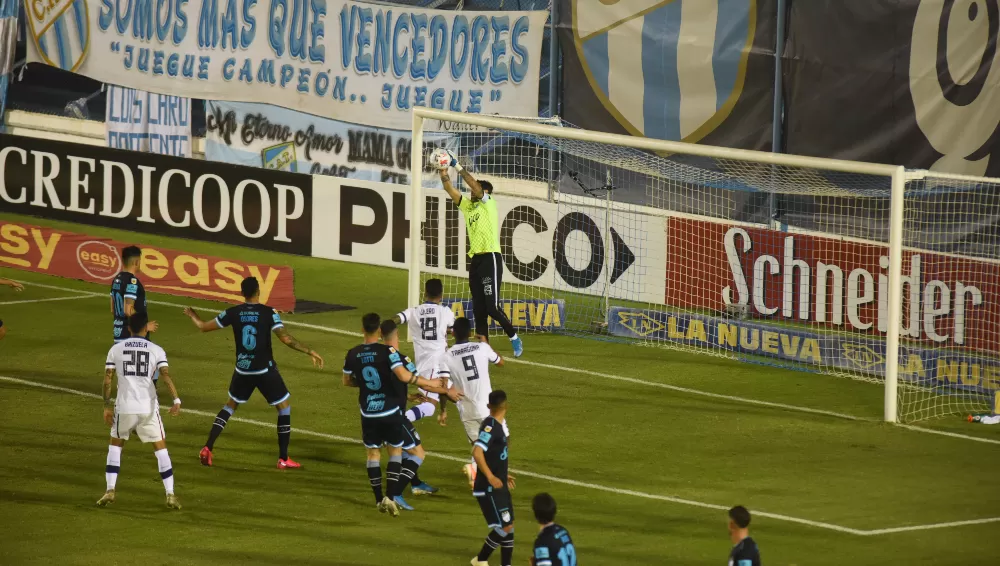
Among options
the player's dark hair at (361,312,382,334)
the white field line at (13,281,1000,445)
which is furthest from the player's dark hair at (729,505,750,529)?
the white field line at (13,281,1000,445)

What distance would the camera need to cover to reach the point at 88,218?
27.9 metres

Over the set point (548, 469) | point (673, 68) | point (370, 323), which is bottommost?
point (548, 469)

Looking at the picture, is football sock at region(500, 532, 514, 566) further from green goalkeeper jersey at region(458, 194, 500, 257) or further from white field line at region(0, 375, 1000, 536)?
green goalkeeper jersey at region(458, 194, 500, 257)

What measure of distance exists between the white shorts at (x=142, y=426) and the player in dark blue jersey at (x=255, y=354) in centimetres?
143

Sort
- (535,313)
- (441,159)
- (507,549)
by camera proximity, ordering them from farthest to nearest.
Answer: (535,313) < (441,159) < (507,549)

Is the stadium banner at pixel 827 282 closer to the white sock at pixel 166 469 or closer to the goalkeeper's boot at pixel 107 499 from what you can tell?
the white sock at pixel 166 469

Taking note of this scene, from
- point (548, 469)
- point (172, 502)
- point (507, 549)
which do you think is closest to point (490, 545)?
point (507, 549)

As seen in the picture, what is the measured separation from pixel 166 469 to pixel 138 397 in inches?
27.3

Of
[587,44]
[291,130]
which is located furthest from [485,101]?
[291,130]

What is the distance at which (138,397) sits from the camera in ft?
44.5

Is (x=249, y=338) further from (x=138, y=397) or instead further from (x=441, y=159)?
(x=441, y=159)

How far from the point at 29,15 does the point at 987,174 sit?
21078 millimetres

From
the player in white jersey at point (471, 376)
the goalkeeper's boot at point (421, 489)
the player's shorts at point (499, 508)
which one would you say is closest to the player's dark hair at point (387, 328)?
the player in white jersey at point (471, 376)

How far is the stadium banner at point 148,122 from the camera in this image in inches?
1219
